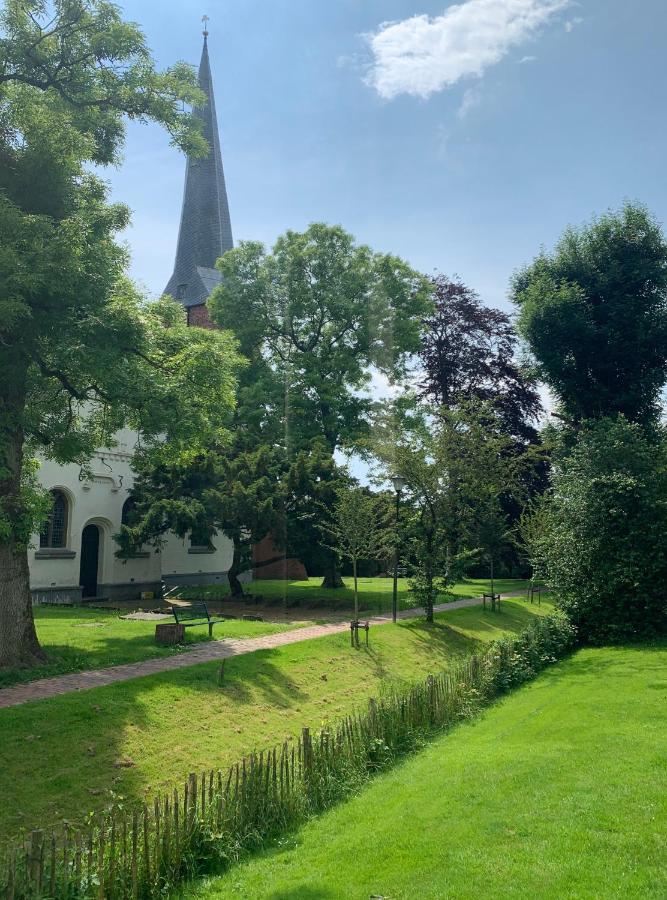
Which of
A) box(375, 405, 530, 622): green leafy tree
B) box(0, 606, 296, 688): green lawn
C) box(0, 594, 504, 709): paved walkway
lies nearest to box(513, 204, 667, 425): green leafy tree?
box(375, 405, 530, 622): green leafy tree

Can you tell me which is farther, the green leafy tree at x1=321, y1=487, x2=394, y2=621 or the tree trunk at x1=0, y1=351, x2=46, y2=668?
the green leafy tree at x1=321, y1=487, x2=394, y2=621

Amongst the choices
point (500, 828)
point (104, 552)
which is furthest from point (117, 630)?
point (500, 828)

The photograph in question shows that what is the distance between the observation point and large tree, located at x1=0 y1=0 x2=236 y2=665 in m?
13.5

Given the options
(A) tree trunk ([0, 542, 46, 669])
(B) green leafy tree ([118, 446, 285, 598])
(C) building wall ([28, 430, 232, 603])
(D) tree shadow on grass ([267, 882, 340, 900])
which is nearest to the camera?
(D) tree shadow on grass ([267, 882, 340, 900])

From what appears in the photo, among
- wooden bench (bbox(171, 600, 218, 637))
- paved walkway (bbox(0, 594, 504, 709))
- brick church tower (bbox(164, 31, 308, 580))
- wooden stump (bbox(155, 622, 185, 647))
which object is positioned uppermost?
brick church tower (bbox(164, 31, 308, 580))

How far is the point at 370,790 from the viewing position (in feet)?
31.1

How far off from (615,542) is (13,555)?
16.6 meters

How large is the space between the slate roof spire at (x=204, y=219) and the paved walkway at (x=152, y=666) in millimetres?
33149

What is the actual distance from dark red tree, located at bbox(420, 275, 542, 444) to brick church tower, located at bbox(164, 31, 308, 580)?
15.6 meters

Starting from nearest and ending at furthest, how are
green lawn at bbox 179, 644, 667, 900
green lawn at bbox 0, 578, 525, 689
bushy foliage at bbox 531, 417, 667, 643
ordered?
green lawn at bbox 179, 644, 667, 900, green lawn at bbox 0, 578, 525, 689, bushy foliage at bbox 531, 417, 667, 643

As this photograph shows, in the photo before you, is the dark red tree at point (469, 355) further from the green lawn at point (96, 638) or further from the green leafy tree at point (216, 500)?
the green lawn at point (96, 638)

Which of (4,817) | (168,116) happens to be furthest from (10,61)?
(4,817)

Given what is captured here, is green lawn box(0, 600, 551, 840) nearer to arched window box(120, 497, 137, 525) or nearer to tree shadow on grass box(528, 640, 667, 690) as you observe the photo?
tree shadow on grass box(528, 640, 667, 690)

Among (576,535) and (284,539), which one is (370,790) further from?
(284,539)
